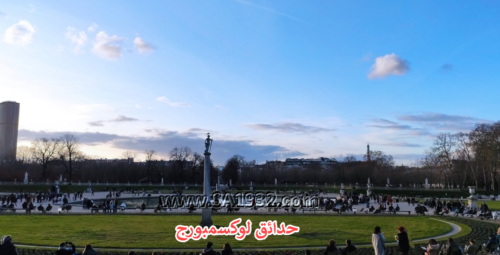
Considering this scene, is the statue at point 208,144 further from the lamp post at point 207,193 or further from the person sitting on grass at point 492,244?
the person sitting on grass at point 492,244

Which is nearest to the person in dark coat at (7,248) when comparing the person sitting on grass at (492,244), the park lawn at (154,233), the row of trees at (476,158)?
the park lawn at (154,233)

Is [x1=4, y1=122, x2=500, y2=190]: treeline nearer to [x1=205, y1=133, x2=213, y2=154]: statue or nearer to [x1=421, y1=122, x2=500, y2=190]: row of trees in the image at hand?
[x1=421, y1=122, x2=500, y2=190]: row of trees

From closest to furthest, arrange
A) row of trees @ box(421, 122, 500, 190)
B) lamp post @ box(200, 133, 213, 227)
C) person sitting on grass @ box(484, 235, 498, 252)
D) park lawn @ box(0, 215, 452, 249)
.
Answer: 1. person sitting on grass @ box(484, 235, 498, 252)
2. park lawn @ box(0, 215, 452, 249)
3. lamp post @ box(200, 133, 213, 227)
4. row of trees @ box(421, 122, 500, 190)

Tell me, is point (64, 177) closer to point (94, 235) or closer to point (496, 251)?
point (94, 235)

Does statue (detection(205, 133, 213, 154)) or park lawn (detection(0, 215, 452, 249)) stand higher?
statue (detection(205, 133, 213, 154))

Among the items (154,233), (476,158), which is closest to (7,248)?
(154,233)

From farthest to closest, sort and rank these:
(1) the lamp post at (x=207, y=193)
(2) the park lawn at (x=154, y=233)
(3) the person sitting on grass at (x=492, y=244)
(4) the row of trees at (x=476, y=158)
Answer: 1. (4) the row of trees at (x=476, y=158)
2. (1) the lamp post at (x=207, y=193)
3. (2) the park lawn at (x=154, y=233)
4. (3) the person sitting on grass at (x=492, y=244)

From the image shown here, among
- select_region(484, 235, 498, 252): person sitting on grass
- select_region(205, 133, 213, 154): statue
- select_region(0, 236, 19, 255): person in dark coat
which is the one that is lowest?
select_region(484, 235, 498, 252): person sitting on grass

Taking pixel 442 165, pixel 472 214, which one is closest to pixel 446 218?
pixel 472 214

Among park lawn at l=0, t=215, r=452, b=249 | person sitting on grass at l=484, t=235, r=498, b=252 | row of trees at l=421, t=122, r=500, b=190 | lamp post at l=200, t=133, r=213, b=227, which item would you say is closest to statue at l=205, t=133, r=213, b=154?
lamp post at l=200, t=133, r=213, b=227

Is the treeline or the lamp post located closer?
the lamp post

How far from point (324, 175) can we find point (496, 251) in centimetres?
10619

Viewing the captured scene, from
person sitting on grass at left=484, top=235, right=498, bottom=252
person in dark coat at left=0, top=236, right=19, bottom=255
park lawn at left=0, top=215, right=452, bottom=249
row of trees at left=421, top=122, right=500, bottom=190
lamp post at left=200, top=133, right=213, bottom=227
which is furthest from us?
row of trees at left=421, top=122, right=500, bottom=190

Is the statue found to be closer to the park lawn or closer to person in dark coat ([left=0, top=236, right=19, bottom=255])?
the park lawn
